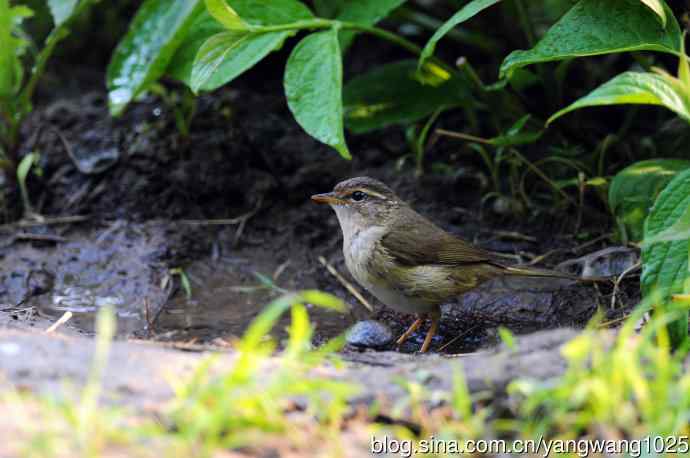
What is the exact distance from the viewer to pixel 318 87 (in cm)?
526

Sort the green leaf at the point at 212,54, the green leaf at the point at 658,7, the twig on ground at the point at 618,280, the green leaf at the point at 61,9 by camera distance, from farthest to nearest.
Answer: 1. the green leaf at the point at 61,9
2. the twig on ground at the point at 618,280
3. the green leaf at the point at 212,54
4. the green leaf at the point at 658,7

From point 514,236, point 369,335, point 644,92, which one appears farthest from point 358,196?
point 644,92

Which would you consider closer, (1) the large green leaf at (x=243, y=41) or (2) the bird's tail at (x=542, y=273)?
(2) the bird's tail at (x=542, y=273)

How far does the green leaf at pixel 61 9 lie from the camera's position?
6055mm

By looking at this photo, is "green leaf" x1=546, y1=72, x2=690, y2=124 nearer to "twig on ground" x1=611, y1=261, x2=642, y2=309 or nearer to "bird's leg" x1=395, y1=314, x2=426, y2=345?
"twig on ground" x1=611, y1=261, x2=642, y2=309

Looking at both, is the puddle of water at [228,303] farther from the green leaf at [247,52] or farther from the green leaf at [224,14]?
the green leaf at [224,14]

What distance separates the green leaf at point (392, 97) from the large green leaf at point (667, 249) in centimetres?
258

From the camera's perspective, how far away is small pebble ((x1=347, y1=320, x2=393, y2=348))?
16.4 ft

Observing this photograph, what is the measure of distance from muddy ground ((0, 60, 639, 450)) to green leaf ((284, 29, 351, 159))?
4.27 ft

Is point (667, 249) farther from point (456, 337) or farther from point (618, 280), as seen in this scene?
point (456, 337)

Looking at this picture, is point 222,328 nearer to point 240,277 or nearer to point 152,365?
point 240,277

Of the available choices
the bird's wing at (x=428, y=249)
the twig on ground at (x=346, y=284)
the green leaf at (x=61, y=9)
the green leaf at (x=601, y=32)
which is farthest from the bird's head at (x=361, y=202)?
the green leaf at (x=61, y=9)

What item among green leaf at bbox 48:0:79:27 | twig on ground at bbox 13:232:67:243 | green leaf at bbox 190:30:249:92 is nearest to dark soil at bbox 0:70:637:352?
twig on ground at bbox 13:232:67:243

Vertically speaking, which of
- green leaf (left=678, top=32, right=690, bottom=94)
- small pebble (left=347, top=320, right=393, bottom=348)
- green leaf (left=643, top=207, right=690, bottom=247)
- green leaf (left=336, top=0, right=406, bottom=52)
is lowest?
small pebble (left=347, top=320, right=393, bottom=348)
